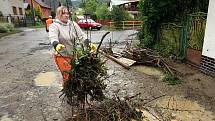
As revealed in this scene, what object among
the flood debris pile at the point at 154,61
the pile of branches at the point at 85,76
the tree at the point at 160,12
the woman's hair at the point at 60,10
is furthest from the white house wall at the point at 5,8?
A: the pile of branches at the point at 85,76

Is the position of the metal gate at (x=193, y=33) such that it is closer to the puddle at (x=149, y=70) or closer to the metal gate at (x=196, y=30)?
the metal gate at (x=196, y=30)

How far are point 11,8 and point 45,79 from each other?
111 ft

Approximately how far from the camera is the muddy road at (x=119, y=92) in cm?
492

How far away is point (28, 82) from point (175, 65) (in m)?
4.76

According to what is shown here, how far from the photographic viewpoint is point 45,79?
7.55 metres

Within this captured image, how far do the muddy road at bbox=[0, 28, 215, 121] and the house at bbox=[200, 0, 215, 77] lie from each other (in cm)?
29

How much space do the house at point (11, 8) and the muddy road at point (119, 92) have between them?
27.5 m

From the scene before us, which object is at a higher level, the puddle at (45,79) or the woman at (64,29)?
the woman at (64,29)

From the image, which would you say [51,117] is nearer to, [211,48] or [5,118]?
[5,118]

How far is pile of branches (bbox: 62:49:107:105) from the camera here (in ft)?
13.3

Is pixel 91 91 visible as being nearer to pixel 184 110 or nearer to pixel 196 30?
pixel 184 110

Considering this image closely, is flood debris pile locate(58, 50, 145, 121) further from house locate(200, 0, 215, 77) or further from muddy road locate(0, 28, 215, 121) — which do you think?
house locate(200, 0, 215, 77)

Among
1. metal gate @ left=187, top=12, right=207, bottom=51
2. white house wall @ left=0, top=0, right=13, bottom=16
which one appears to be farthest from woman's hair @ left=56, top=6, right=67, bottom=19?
white house wall @ left=0, top=0, right=13, bottom=16

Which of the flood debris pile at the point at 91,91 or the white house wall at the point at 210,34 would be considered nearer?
the flood debris pile at the point at 91,91
